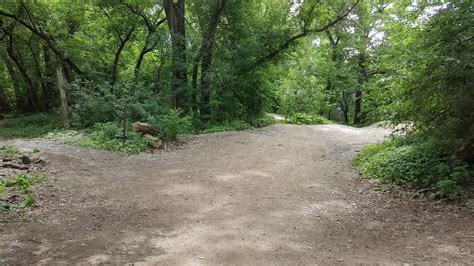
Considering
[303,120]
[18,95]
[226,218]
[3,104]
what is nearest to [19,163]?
[226,218]

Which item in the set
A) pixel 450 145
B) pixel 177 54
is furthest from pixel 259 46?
pixel 450 145

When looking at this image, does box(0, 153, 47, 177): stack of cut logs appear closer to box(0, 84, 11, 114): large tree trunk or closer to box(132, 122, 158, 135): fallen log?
box(132, 122, 158, 135): fallen log

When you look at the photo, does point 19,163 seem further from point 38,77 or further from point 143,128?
point 38,77

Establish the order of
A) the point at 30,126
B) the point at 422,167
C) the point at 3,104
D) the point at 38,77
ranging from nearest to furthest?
the point at 422,167, the point at 30,126, the point at 38,77, the point at 3,104

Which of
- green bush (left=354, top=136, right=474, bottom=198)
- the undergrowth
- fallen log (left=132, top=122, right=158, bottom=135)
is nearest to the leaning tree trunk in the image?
fallen log (left=132, top=122, right=158, bottom=135)

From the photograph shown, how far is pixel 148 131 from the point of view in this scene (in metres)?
10.2

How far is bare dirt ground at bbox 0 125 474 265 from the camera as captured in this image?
3602 millimetres

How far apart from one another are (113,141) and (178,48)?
18.1 ft

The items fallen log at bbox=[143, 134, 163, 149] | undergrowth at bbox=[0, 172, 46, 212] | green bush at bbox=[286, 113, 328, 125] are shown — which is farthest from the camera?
green bush at bbox=[286, 113, 328, 125]

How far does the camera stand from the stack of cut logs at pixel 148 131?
970 centimetres

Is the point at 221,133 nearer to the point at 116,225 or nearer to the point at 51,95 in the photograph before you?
the point at 116,225

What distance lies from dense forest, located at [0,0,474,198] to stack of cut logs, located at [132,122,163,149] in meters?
0.26

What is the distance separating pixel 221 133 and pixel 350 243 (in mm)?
8317

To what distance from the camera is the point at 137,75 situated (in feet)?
50.7
